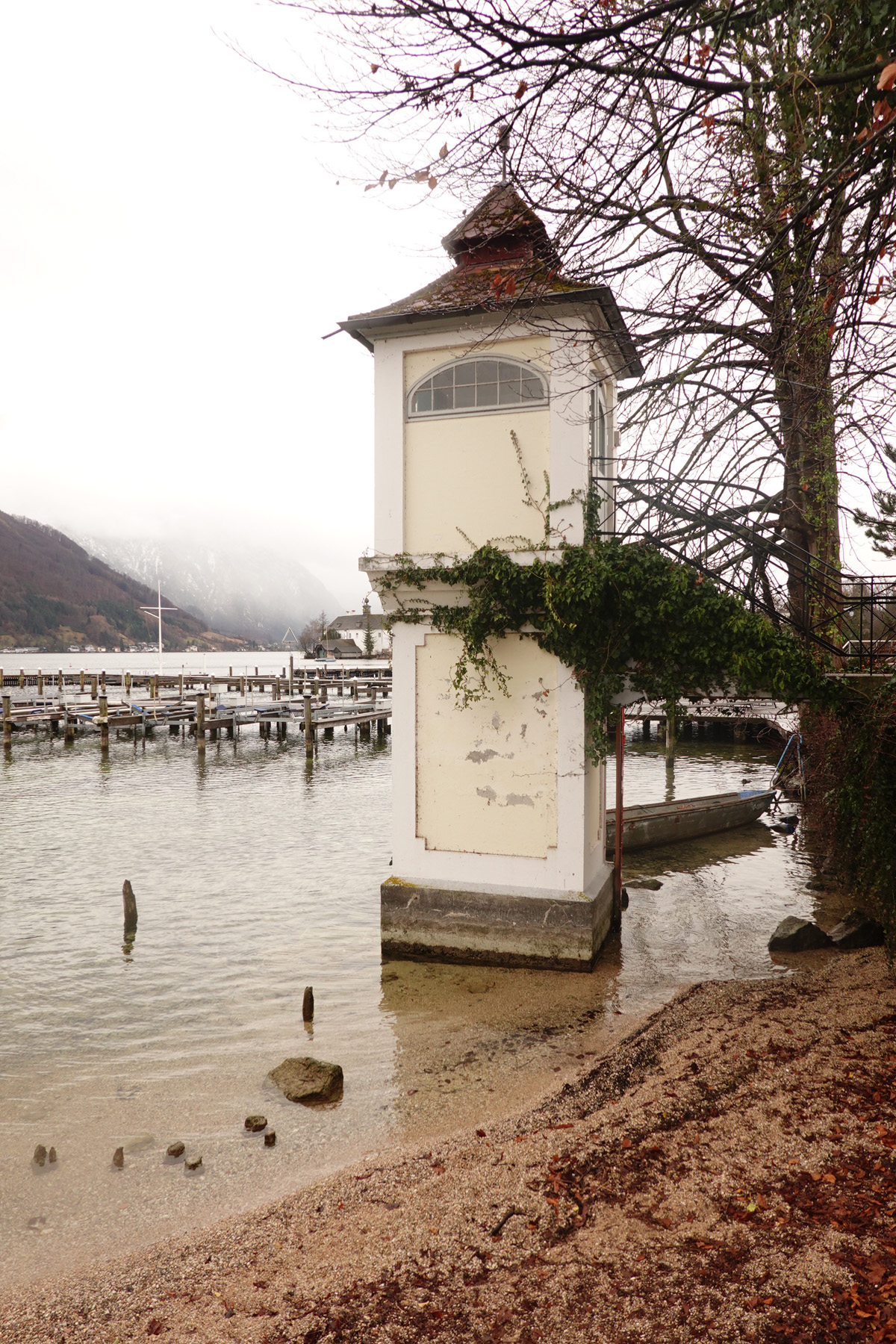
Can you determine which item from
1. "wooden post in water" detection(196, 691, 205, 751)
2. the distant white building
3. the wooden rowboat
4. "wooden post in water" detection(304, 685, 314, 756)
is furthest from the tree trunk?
the distant white building

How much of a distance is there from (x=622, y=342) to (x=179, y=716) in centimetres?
3544

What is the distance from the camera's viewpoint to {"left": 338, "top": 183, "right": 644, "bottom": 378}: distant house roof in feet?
28.9

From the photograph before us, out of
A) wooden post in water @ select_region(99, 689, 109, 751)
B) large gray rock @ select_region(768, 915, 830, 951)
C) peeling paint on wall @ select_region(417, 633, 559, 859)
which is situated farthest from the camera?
wooden post in water @ select_region(99, 689, 109, 751)

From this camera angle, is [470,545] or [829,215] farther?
[470,545]

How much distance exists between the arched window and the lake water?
7.56 metres

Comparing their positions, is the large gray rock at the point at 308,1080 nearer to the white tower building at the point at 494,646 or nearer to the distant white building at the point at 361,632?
the white tower building at the point at 494,646

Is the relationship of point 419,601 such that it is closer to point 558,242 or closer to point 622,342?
point 622,342

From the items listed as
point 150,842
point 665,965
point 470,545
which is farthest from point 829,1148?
point 150,842

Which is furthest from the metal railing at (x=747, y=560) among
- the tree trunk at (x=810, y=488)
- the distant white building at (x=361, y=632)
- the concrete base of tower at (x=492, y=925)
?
the distant white building at (x=361, y=632)

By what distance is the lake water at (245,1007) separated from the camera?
6691 millimetres

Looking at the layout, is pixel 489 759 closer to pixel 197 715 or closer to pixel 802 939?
pixel 802 939

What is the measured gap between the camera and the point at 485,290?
9.45 meters

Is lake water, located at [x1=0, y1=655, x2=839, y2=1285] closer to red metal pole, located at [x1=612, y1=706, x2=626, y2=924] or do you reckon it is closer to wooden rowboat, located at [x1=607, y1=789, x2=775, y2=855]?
wooden rowboat, located at [x1=607, y1=789, x2=775, y2=855]

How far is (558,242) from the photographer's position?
19.2ft
